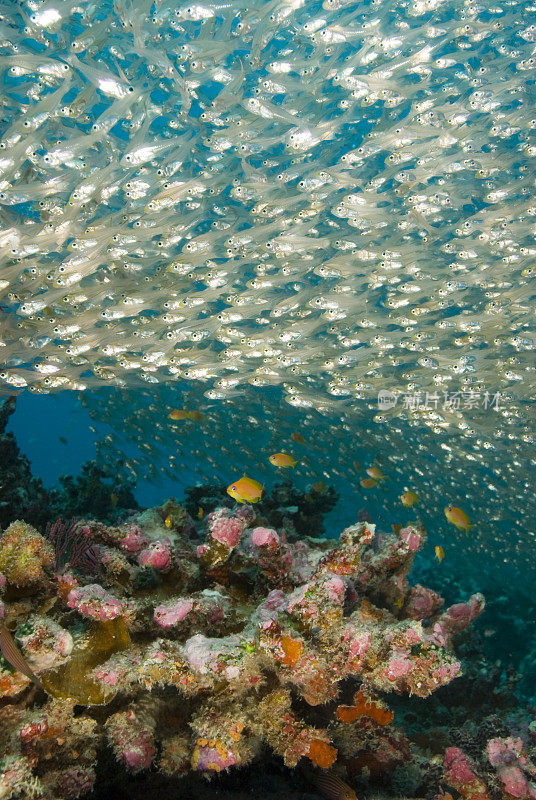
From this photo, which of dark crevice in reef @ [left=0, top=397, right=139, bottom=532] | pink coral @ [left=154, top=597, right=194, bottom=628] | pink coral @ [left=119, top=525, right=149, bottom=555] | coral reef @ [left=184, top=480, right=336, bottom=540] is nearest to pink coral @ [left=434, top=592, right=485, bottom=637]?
coral reef @ [left=184, top=480, right=336, bottom=540]

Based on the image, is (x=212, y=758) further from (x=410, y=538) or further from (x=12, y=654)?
(x=410, y=538)

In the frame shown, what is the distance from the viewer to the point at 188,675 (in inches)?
113

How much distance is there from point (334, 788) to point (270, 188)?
29.2ft

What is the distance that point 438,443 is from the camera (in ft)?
49.9

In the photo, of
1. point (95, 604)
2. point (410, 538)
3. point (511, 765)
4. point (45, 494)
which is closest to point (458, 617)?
point (410, 538)

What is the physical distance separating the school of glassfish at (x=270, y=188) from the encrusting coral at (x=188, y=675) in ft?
8.63

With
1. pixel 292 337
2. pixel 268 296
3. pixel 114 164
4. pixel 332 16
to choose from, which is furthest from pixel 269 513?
pixel 332 16

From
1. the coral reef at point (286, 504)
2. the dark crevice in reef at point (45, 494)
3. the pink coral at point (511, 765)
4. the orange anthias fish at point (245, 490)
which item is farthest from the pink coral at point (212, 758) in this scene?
the dark crevice in reef at point (45, 494)

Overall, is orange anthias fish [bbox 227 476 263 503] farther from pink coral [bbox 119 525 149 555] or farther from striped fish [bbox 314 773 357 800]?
striped fish [bbox 314 773 357 800]

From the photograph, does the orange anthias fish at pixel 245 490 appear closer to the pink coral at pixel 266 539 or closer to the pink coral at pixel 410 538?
the pink coral at pixel 266 539

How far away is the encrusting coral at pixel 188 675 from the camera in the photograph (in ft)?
9.08

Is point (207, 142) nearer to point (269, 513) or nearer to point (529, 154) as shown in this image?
point (529, 154)

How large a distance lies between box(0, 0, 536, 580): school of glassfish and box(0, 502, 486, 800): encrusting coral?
263 centimetres

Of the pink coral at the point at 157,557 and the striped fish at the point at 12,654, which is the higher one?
the striped fish at the point at 12,654
